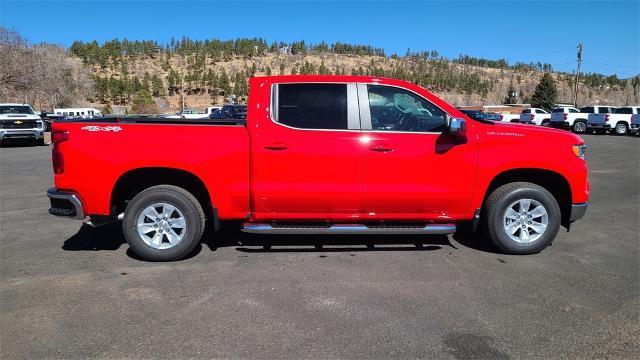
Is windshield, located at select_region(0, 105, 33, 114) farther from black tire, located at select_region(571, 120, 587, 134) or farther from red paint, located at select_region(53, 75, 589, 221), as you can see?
black tire, located at select_region(571, 120, 587, 134)

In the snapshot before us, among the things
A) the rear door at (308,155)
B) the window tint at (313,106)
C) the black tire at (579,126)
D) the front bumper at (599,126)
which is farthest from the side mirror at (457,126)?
the black tire at (579,126)

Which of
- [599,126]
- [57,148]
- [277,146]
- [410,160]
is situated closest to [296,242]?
[277,146]

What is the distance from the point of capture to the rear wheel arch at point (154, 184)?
5.06 meters

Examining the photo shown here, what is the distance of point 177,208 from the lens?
500cm

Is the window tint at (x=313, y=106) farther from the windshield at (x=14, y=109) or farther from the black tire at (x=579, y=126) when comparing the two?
the black tire at (x=579, y=126)

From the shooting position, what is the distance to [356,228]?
5.00 metres

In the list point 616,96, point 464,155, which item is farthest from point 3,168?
point 616,96

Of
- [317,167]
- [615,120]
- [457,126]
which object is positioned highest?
[457,126]

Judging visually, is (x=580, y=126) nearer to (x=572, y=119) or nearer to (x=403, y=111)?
(x=572, y=119)

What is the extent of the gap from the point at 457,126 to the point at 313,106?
154 cm

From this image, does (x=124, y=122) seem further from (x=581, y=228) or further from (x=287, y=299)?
(x=581, y=228)

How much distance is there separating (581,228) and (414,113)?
133 inches

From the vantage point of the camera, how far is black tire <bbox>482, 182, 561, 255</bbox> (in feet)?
17.1

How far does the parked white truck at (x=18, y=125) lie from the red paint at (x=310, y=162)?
18.7m
